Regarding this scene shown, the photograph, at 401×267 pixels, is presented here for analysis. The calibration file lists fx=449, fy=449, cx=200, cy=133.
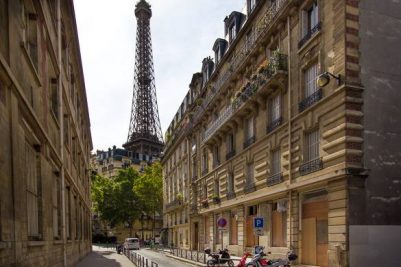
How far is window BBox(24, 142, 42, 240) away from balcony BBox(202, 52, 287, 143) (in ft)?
46.1

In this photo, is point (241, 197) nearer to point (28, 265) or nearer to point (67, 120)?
point (67, 120)

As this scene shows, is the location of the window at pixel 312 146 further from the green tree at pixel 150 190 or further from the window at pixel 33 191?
the green tree at pixel 150 190

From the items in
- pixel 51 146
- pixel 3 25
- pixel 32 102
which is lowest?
pixel 51 146

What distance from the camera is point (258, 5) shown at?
27078mm

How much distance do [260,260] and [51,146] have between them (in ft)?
31.5

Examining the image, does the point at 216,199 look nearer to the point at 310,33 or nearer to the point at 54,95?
the point at 310,33

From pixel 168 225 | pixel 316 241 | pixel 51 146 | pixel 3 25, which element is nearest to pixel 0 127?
pixel 3 25

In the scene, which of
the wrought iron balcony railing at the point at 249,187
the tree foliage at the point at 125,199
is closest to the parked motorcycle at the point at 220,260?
the wrought iron balcony railing at the point at 249,187

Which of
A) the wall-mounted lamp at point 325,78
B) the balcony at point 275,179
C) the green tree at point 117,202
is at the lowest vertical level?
the green tree at point 117,202

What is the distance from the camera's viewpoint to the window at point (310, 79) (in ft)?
68.4

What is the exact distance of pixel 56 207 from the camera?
1645 centimetres

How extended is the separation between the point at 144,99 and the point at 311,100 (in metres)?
109

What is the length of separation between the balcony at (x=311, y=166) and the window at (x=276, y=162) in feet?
10.9

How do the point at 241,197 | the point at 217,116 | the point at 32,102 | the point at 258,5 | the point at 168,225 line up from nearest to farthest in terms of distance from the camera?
1. the point at 32,102
2. the point at 258,5
3. the point at 241,197
4. the point at 217,116
5. the point at 168,225
